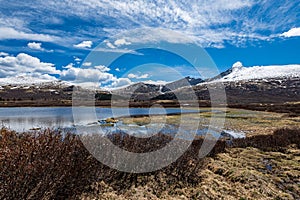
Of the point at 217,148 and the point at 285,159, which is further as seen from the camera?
the point at 217,148

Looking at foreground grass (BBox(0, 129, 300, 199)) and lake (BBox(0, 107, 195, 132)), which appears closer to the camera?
foreground grass (BBox(0, 129, 300, 199))

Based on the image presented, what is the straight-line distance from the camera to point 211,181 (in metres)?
9.64

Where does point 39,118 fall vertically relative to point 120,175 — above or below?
below

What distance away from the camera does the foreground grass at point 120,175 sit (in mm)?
5941

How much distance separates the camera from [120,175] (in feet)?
29.5

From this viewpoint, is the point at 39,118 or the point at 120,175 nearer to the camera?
the point at 120,175

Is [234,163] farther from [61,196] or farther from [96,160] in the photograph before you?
[61,196]

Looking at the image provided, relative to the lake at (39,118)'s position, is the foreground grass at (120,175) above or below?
above

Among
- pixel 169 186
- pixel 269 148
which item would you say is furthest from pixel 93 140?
pixel 269 148

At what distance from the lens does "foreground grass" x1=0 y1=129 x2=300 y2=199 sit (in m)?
5.94

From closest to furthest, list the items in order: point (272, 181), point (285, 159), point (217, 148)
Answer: point (272, 181)
point (285, 159)
point (217, 148)

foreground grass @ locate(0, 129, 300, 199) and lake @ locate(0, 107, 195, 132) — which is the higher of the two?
foreground grass @ locate(0, 129, 300, 199)

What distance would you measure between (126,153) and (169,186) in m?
2.09

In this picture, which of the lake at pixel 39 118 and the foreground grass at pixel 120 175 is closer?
the foreground grass at pixel 120 175
